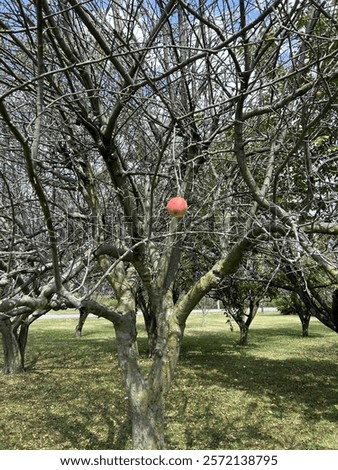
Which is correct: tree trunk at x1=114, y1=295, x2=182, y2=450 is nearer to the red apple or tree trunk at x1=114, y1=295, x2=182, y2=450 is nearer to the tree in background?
the tree in background

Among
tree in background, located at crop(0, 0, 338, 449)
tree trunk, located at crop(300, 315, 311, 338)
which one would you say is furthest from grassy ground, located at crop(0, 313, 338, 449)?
tree trunk, located at crop(300, 315, 311, 338)

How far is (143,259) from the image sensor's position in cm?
368

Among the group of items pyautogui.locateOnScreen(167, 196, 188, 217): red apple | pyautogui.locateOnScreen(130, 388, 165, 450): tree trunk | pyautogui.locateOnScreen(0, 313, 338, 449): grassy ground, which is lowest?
pyautogui.locateOnScreen(0, 313, 338, 449): grassy ground

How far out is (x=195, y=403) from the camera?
22.8ft

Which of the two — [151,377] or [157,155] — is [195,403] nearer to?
[151,377]

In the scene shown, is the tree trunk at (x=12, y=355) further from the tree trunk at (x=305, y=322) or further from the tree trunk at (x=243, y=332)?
the tree trunk at (x=305, y=322)

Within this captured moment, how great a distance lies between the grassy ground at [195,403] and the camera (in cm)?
529

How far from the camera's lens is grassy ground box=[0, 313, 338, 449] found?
208 inches

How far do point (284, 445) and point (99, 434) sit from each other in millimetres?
2422

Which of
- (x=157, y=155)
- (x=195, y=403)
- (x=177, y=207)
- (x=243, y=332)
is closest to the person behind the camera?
(x=177, y=207)

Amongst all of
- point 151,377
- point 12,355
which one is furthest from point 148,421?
point 12,355

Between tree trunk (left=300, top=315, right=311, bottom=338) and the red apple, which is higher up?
the red apple
